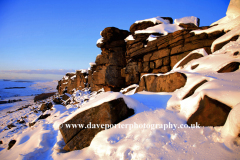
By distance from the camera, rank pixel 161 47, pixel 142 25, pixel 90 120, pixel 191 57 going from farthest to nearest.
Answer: pixel 142 25 < pixel 161 47 < pixel 191 57 < pixel 90 120

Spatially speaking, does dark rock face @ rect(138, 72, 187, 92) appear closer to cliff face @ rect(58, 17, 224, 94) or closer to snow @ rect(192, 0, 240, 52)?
snow @ rect(192, 0, 240, 52)

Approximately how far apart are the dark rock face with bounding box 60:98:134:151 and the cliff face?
25.5 ft

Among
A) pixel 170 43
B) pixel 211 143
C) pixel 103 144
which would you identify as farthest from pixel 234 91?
pixel 170 43

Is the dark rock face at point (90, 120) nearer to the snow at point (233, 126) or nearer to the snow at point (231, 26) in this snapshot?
the snow at point (233, 126)

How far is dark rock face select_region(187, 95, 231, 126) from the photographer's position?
204 cm

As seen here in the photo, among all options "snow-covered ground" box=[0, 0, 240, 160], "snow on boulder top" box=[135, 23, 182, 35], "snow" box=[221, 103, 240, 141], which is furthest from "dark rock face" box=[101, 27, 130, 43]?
"snow" box=[221, 103, 240, 141]

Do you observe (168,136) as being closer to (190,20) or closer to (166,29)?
(166,29)

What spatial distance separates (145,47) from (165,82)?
23.7ft

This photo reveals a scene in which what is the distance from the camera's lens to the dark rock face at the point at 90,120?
9.05ft

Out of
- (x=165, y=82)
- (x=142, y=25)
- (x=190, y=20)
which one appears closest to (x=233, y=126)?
(x=165, y=82)

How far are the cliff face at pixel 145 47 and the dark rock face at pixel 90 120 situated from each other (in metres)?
7.78

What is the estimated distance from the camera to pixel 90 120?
2914 millimetres

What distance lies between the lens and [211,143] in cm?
175

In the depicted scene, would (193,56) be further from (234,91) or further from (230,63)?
(234,91)
